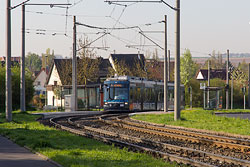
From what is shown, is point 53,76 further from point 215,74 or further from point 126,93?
point 126,93

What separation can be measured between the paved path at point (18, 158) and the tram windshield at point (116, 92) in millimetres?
24698

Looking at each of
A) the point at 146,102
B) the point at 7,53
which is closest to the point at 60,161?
the point at 7,53

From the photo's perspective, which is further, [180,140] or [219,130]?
[219,130]

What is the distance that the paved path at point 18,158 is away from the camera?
11455 mm

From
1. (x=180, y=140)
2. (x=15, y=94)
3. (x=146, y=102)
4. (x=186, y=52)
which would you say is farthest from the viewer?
(x=186, y=52)

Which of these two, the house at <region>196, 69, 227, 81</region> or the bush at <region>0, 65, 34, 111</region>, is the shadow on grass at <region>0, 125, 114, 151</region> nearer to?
the bush at <region>0, 65, 34, 111</region>

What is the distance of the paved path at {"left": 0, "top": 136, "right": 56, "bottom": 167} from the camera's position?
1146 centimetres

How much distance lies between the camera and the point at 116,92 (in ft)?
134

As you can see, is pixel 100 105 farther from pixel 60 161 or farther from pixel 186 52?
pixel 186 52

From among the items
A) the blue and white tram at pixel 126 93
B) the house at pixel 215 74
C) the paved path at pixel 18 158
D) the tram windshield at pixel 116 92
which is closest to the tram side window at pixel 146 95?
the blue and white tram at pixel 126 93

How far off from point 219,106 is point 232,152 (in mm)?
40547

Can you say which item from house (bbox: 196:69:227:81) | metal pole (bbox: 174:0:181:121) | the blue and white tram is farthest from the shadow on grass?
house (bbox: 196:69:227:81)

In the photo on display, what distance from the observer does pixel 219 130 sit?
21.1m

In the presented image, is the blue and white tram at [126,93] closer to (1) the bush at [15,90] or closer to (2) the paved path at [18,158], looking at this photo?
(1) the bush at [15,90]
